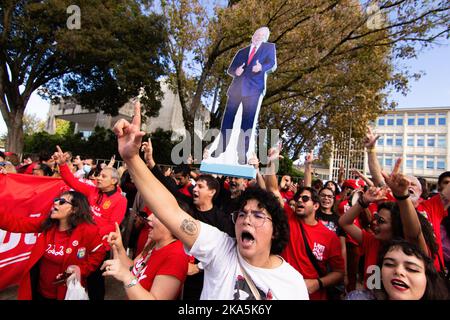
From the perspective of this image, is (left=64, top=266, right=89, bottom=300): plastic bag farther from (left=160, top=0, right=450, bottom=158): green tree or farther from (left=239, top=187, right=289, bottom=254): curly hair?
(left=160, top=0, right=450, bottom=158): green tree

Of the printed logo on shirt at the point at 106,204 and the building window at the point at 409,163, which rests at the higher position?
the building window at the point at 409,163

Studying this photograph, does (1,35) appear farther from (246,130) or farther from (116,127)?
(116,127)

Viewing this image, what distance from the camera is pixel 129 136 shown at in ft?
5.12

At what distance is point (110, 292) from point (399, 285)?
335 cm

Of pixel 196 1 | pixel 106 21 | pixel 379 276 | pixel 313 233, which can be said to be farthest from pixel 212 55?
pixel 379 276

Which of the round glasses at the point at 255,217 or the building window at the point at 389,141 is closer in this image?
the round glasses at the point at 255,217

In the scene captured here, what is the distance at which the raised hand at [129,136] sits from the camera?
60.4 inches

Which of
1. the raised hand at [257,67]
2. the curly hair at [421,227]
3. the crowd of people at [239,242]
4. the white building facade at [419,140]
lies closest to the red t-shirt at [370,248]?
the crowd of people at [239,242]

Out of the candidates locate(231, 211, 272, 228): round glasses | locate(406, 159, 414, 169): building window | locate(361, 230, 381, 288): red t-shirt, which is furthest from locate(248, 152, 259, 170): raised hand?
locate(406, 159, 414, 169): building window

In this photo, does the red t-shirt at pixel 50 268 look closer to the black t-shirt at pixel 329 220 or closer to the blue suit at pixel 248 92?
the black t-shirt at pixel 329 220

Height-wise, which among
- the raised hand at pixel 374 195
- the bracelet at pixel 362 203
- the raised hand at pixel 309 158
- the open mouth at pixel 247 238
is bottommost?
the open mouth at pixel 247 238

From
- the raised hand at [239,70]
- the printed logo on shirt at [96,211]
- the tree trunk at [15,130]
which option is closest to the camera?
the printed logo on shirt at [96,211]

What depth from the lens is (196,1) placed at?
422 inches

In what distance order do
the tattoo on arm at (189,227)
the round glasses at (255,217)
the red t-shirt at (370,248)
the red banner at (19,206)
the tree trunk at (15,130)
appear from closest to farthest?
1. the tattoo on arm at (189,227)
2. the round glasses at (255,217)
3. the red t-shirt at (370,248)
4. the red banner at (19,206)
5. the tree trunk at (15,130)
